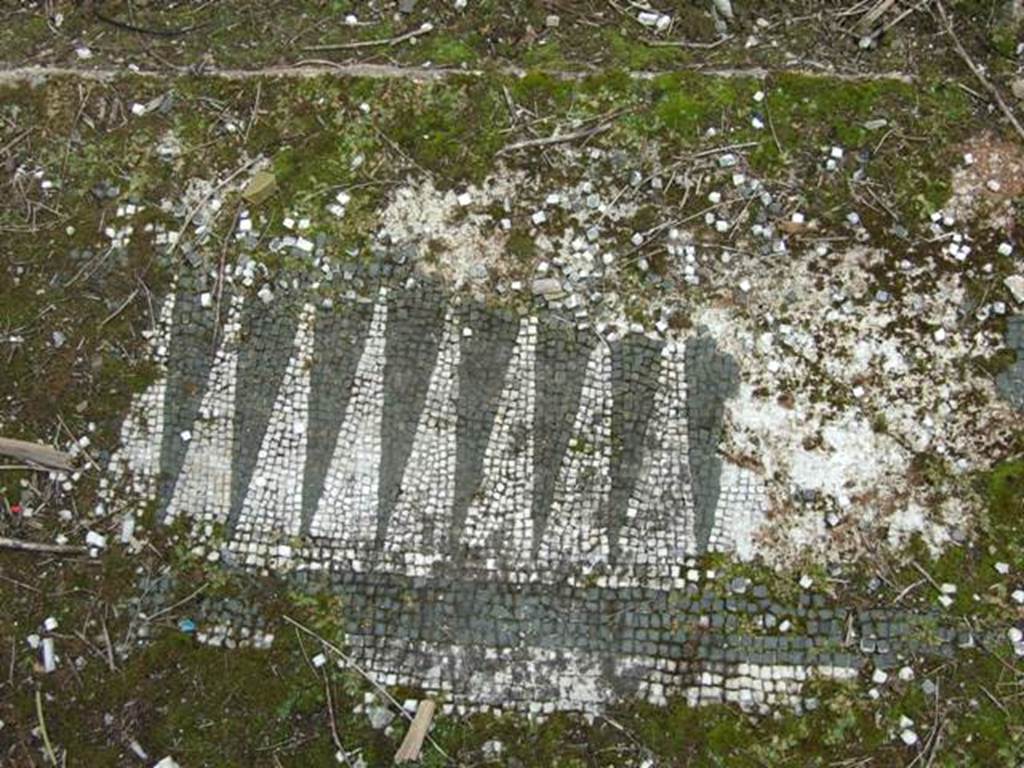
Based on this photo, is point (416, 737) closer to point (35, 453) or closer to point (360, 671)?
point (360, 671)

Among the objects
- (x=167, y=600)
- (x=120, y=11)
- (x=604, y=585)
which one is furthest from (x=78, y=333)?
(x=604, y=585)

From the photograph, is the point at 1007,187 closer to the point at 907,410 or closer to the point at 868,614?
the point at 907,410

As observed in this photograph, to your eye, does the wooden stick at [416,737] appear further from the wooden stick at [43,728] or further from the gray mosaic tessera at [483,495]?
the wooden stick at [43,728]

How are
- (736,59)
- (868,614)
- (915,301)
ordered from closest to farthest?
(868,614) < (915,301) < (736,59)

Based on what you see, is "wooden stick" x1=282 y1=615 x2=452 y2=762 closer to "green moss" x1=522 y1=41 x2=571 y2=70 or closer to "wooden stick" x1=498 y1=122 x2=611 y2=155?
"wooden stick" x1=498 y1=122 x2=611 y2=155

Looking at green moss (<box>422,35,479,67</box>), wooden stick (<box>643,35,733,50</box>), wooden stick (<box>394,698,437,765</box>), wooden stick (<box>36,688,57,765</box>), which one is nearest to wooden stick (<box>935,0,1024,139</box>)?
wooden stick (<box>643,35,733,50</box>)

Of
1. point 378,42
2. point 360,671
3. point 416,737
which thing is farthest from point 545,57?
point 416,737
